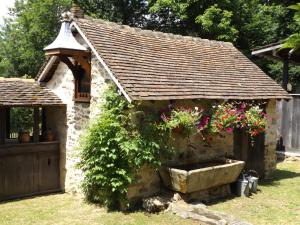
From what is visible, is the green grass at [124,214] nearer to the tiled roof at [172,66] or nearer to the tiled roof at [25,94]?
the tiled roof at [25,94]

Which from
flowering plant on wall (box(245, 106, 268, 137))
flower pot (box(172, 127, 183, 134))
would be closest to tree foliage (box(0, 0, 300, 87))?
flowering plant on wall (box(245, 106, 268, 137))

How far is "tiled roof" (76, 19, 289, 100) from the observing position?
30.5 ft

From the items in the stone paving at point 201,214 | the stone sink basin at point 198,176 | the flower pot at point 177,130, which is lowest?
the stone paving at point 201,214

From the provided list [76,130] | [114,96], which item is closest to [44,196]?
[76,130]

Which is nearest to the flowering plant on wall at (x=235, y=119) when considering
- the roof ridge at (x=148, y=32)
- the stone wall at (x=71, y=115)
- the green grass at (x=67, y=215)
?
the green grass at (x=67, y=215)

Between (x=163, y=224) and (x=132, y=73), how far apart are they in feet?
12.2

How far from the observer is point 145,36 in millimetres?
11883

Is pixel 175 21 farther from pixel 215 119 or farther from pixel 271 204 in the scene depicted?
pixel 271 204

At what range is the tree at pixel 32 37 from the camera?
2659cm

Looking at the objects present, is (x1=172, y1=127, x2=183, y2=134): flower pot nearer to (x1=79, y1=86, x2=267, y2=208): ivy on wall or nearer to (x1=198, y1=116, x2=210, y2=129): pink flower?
(x1=79, y1=86, x2=267, y2=208): ivy on wall

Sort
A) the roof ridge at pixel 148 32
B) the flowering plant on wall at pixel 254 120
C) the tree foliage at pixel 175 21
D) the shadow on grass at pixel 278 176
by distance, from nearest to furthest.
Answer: the flowering plant on wall at pixel 254 120 → the roof ridge at pixel 148 32 → the shadow on grass at pixel 278 176 → the tree foliage at pixel 175 21

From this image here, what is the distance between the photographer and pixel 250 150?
1222cm

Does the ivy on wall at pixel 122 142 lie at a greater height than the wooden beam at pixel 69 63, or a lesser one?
lesser

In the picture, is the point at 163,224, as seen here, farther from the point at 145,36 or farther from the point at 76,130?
the point at 145,36
